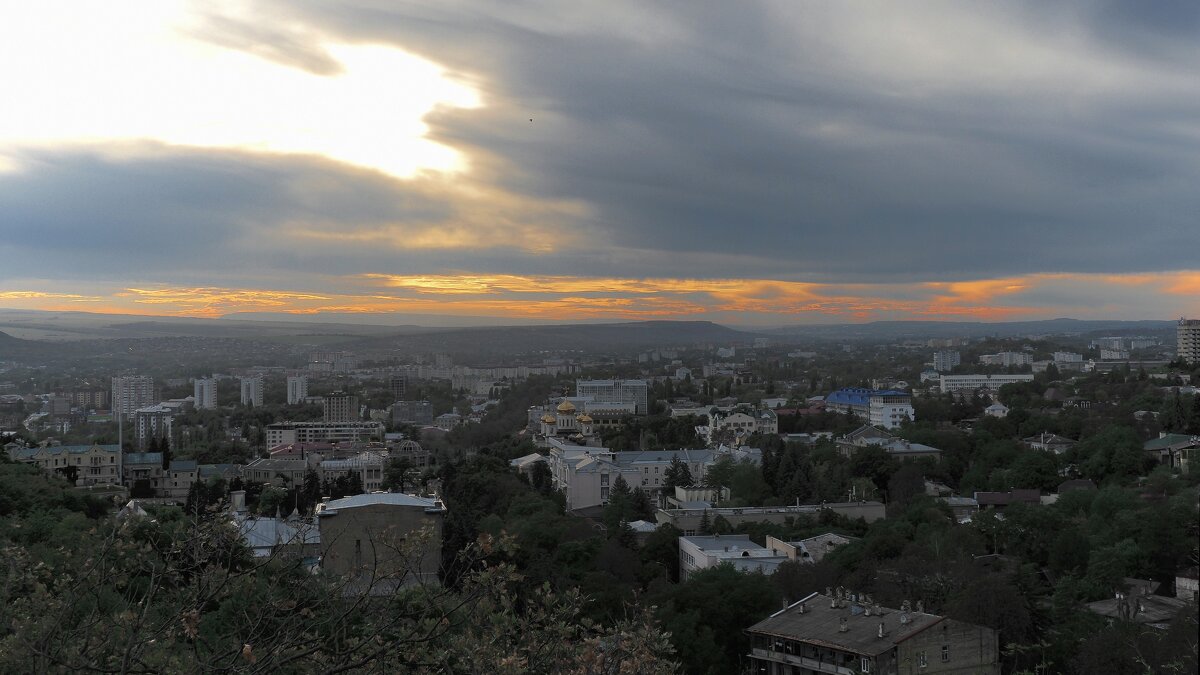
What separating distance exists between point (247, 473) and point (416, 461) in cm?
668

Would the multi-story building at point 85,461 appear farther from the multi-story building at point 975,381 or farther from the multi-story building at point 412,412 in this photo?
the multi-story building at point 975,381

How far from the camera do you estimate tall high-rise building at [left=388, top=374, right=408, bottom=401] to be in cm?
8329

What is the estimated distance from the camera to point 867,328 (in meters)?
195

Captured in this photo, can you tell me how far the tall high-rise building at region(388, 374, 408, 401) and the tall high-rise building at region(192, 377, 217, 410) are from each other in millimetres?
12702

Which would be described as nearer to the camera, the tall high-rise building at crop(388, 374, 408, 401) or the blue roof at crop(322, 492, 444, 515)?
the blue roof at crop(322, 492, 444, 515)

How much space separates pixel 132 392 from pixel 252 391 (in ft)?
27.5

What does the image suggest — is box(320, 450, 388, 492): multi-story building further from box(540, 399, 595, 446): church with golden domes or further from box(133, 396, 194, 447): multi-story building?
box(133, 396, 194, 447): multi-story building

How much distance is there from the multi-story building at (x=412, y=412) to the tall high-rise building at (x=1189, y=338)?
45.5 meters

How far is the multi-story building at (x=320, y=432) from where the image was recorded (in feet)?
166

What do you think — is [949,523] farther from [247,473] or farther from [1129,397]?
[247,473]

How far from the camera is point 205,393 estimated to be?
241 feet

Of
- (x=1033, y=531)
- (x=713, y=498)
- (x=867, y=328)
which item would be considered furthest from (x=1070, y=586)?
(x=867, y=328)

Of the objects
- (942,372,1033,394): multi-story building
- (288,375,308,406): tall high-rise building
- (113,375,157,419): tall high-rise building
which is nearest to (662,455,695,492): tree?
(113,375,157,419): tall high-rise building

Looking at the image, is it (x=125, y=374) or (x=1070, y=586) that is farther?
(x=125, y=374)
